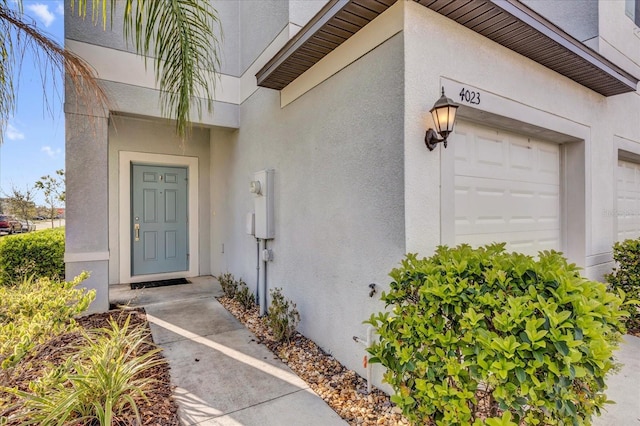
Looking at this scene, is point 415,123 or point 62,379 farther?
point 415,123

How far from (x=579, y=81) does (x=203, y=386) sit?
5.73 metres

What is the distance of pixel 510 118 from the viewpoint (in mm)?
3264

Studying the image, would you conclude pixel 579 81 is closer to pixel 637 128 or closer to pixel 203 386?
pixel 637 128

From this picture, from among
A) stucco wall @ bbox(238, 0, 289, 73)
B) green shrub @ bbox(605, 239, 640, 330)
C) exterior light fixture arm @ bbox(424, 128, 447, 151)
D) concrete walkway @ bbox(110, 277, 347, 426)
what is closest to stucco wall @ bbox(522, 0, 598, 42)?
green shrub @ bbox(605, 239, 640, 330)

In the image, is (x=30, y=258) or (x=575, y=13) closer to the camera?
(x=575, y=13)

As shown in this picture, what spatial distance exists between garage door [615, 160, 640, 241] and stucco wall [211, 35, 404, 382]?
4705mm

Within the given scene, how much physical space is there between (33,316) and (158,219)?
409cm

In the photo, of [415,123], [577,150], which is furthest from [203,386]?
[577,150]

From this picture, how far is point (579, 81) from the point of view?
4066 millimetres

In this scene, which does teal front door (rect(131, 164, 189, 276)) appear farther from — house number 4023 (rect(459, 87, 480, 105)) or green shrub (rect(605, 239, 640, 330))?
green shrub (rect(605, 239, 640, 330))

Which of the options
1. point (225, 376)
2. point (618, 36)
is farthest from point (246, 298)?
point (618, 36)

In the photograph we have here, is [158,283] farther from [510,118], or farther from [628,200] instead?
[628,200]

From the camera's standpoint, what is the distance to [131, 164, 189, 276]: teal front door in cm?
660

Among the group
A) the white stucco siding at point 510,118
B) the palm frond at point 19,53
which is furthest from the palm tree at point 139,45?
the white stucco siding at point 510,118
